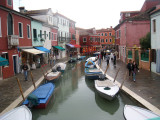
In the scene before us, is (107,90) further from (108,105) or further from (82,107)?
(82,107)

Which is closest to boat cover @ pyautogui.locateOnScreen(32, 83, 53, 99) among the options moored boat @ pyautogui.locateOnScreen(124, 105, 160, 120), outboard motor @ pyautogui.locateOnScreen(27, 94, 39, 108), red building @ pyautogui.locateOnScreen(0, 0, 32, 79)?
outboard motor @ pyautogui.locateOnScreen(27, 94, 39, 108)

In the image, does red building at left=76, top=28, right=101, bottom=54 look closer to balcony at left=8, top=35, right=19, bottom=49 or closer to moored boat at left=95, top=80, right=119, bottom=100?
balcony at left=8, top=35, right=19, bottom=49

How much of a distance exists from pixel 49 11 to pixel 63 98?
1950cm

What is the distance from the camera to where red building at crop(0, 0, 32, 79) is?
44.7 ft

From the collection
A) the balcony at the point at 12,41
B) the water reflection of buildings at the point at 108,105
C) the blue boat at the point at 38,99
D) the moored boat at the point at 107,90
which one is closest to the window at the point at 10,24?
the balcony at the point at 12,41

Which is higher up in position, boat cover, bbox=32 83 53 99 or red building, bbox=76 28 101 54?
red building, bbox=76 28 101 54

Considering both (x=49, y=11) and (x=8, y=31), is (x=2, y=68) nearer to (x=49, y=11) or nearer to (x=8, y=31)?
(x=8, y=31)

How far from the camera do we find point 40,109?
912cm

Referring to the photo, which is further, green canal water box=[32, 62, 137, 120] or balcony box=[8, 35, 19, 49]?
balcony box=[8, 35, 19, 49]

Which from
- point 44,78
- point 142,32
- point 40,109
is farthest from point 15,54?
point 142,32

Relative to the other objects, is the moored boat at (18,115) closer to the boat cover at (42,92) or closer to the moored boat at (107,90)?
the boat cover at (42,92)

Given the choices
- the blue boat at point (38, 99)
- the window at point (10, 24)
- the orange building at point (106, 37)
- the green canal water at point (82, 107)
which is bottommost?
the green canal water at point (82, 107)

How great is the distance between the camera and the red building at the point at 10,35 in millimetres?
13623

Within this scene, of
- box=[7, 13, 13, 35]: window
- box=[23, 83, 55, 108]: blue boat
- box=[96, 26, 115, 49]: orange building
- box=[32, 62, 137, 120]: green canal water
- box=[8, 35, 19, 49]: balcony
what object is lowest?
box=[32, 62, 137, 120]: green canal water
